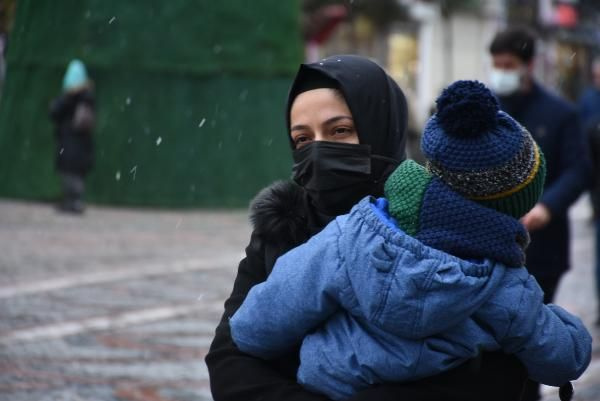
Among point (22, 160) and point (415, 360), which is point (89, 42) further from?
point (415, 360)

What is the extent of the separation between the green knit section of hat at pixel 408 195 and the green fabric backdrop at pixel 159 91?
14.1 meters

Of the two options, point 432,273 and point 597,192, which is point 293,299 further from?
point 597,192

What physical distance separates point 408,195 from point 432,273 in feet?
0.58

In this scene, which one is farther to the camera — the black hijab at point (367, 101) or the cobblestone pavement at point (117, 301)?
the cobblestone pavement at point (117, 301)

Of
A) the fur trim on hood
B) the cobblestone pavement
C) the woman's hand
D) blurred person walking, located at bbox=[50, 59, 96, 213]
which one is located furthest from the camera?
blurred person walking, located at bbox=[50, 59, 96, 213]

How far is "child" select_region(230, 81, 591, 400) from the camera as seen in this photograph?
2.20 metres

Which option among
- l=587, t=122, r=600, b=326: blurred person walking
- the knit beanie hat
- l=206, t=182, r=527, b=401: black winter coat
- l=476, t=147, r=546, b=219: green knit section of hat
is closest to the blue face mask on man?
l=206, t=182, r=527, b=401: black winter coat

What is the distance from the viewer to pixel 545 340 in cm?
232

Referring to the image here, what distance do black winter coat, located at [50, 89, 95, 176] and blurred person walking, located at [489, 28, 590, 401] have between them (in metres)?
9.95

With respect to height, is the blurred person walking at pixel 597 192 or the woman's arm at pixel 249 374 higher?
the woman's arm at pixel 249 374

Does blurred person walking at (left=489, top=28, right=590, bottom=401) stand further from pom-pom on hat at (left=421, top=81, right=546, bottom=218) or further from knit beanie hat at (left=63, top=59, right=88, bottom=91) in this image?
knit beanie hat at (left=63, top=59, right=88, bottom=91)

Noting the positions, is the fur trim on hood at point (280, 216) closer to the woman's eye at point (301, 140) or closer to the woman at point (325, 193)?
the woman at point (325, 193)

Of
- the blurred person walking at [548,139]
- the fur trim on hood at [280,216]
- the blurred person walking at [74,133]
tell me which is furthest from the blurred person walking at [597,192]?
the blurred person walking at [74,133]

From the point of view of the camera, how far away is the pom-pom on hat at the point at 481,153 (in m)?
2.25
